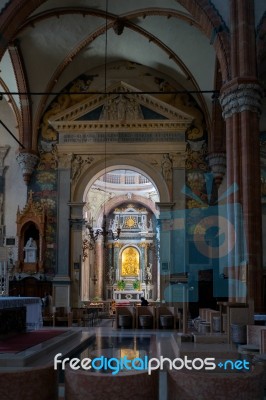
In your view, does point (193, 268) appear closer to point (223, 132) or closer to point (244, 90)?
point (223, 132)

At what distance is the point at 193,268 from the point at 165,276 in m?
0.96

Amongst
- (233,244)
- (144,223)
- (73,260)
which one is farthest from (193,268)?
(144,223)

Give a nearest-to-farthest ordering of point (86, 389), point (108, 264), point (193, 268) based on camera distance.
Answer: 1. point (86, 389)
2. point (193, 268)
3. point (108, 264)

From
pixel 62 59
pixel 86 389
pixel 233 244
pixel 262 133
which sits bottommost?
pixel 86 389

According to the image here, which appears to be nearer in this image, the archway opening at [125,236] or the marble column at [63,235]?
the marble column at [63,235]

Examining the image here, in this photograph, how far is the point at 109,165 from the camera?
18.5 metres

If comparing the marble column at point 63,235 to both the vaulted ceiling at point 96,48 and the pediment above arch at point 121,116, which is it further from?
the vaulted ceiling at point 96,48

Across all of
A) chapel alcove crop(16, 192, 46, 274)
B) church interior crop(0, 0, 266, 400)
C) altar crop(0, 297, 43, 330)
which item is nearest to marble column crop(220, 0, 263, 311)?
church interior crop(0, 0, 266, 400)

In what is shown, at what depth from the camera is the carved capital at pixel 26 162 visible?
18125mm

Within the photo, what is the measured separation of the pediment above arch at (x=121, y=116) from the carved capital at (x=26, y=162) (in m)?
1.33

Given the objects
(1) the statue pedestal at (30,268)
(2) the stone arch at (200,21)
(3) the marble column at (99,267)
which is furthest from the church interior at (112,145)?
(3) the marble column at (99,267)

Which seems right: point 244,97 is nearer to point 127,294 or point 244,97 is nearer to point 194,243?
point 194,243

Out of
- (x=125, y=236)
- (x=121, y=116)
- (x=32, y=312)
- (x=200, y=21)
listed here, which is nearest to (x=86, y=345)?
(x=32, y=312)

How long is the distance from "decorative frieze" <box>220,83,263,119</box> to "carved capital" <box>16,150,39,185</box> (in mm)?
8832
